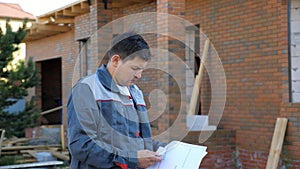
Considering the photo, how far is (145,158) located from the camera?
7.63 ft

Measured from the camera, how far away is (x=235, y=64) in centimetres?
816

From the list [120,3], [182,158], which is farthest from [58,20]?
[182,158]

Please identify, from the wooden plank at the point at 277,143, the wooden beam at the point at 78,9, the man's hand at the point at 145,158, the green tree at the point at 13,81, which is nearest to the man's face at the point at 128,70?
the man's hand at the point at 145,158

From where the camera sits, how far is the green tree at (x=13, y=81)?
12.0m

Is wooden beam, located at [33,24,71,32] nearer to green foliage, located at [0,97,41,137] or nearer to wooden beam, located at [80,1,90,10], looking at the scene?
green foliage, located at [0,97,41,137]

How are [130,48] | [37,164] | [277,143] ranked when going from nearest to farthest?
[130,48] < [277,143] < [37,164]

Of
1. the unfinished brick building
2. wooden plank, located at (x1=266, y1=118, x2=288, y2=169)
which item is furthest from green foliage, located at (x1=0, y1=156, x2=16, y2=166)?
wooden plank, located at (x1=266, y1=118, x2=288, y2=169)

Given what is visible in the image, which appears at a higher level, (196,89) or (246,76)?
(246,76)

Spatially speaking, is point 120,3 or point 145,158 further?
point 120,3

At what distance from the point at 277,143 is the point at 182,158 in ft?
14.9

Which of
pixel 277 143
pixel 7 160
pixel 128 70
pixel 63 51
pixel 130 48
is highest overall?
pixel 63 51

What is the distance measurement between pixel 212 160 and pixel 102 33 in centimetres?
369

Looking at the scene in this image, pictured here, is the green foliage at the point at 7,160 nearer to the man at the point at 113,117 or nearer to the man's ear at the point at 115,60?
the man at the point at 113,117

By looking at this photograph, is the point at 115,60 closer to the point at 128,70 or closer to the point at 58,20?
the point at 128,70
